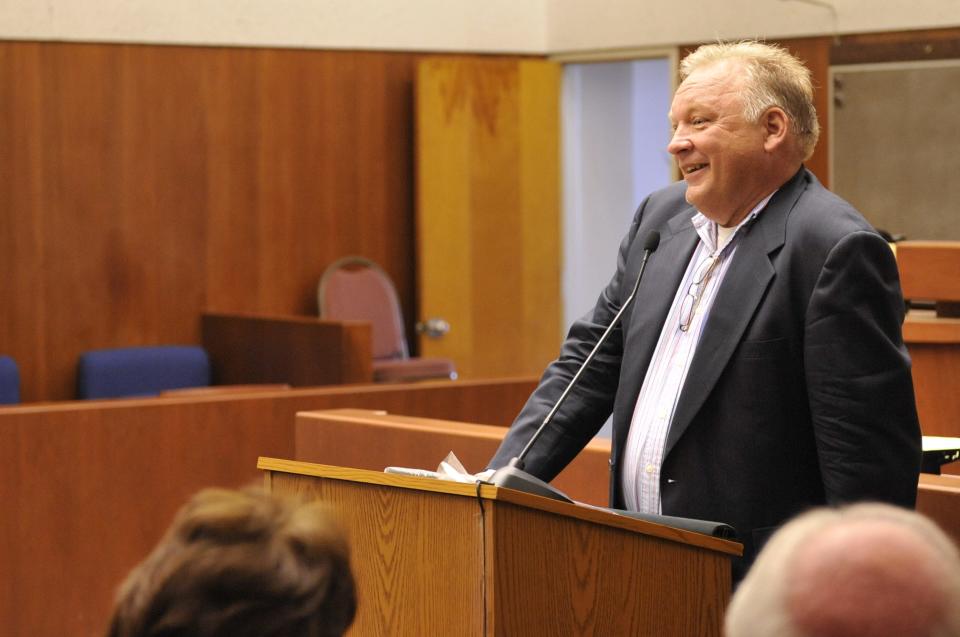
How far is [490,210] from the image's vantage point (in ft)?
28.9

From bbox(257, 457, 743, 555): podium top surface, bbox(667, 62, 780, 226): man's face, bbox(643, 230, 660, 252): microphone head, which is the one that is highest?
bbox(667, 62, 780, 226): man's face

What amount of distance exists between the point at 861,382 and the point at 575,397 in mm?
639

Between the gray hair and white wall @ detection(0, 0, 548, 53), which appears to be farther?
white wall @ detection(0, 0, 548, 53)

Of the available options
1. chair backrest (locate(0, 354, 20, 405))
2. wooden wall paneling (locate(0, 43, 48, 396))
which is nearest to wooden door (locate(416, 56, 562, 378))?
wooden wall paneling (locate(0, 43, 48, 396))

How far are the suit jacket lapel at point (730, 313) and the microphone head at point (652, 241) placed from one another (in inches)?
8.2

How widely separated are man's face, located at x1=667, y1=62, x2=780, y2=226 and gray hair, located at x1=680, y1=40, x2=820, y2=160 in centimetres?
2

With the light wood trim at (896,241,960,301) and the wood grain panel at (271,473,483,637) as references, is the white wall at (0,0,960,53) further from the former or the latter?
the wood grain panel at (271,473,483,637)

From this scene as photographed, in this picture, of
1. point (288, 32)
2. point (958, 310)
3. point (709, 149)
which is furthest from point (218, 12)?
point (709, 149)

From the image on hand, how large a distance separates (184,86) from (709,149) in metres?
5.93

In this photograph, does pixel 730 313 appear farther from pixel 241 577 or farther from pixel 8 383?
pixel 8 383

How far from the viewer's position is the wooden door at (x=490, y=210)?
28.2 ft

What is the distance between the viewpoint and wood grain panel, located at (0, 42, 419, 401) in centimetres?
758

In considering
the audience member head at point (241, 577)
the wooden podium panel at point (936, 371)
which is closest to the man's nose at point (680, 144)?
the wooden podium panel at point (936, 371)

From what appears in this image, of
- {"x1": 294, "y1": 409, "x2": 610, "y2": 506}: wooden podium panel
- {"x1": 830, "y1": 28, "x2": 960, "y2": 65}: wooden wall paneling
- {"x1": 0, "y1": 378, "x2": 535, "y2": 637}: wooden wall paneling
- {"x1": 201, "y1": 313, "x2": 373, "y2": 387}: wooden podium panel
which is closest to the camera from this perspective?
{"x1": 294, "y1": 409, "x2": 610, "y2": 506}: wooden podium panel
